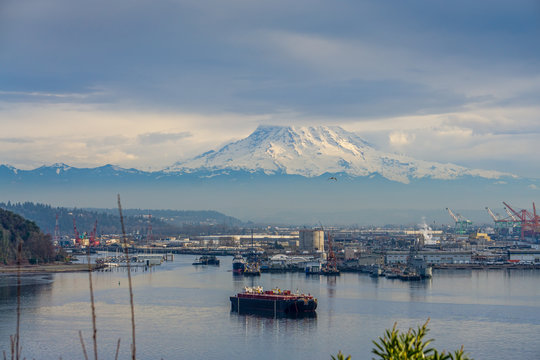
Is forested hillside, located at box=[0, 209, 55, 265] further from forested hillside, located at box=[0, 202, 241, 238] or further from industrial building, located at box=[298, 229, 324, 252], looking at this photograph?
forested hillside, located at box=[0, 202, 241, 238]

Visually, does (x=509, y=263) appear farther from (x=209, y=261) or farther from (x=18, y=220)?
(x=18, y=220)

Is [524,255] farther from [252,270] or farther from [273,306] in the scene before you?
[273,306]

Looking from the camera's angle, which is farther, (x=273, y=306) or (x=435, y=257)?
(x=435, y=257)

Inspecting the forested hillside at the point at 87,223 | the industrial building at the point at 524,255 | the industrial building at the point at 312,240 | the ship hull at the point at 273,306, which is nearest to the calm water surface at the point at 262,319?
the ship hull at the point at 273,306

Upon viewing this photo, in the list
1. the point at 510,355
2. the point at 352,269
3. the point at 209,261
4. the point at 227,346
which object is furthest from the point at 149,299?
the point at 209,261

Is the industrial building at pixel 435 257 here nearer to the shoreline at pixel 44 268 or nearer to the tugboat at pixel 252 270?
the tugboat at pixel 252 270

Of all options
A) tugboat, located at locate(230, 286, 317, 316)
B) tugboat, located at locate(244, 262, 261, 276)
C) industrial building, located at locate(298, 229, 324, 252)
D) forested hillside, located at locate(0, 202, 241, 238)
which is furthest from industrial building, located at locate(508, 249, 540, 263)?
forested hillside, located at locate(0, 202, 241, 238)

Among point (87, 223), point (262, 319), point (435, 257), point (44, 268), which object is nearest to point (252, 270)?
point (44, 268)
